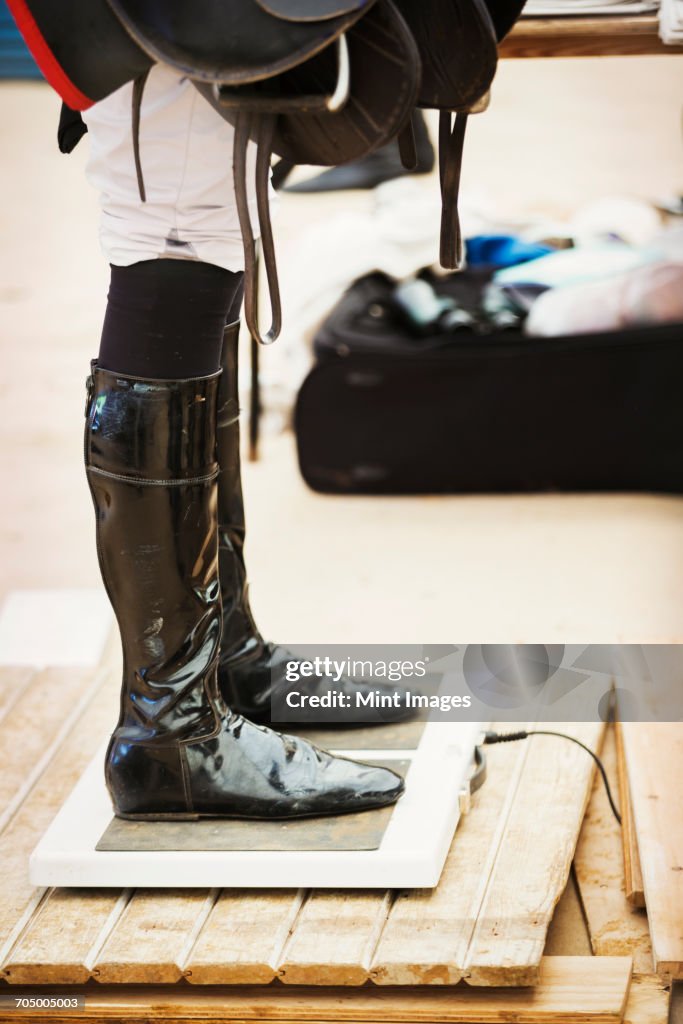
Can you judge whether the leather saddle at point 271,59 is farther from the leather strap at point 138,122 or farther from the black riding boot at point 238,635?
the black riding boot at point 238,635

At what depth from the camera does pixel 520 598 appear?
2297mm

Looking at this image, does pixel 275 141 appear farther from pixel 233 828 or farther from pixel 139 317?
pixel 233 828

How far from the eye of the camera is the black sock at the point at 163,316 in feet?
4.17

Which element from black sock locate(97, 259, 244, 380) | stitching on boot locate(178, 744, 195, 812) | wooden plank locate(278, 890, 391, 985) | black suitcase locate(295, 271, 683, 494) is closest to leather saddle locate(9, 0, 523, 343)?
black sock locate(97, 259, 244, 380)

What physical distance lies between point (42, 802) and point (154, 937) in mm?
328

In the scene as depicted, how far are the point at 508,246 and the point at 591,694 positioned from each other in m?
1.62

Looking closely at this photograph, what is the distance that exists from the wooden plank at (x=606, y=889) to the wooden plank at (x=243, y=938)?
0.32 metres

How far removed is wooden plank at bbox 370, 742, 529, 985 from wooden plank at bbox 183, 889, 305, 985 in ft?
0.33

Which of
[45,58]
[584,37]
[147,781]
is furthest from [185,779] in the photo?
[584,37]

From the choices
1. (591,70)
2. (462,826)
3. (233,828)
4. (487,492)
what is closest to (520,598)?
(487,492)

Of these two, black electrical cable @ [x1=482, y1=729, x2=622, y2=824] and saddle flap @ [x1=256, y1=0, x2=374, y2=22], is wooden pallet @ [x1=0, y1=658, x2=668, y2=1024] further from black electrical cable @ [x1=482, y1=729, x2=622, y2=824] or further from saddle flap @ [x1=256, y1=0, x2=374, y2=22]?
saddle flap @ [x1=256, y1=0, x2=374, y2=22]

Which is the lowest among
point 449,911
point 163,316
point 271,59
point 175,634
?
point 449,911

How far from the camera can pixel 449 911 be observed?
1.35m

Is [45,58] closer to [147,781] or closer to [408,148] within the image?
[408,148]
